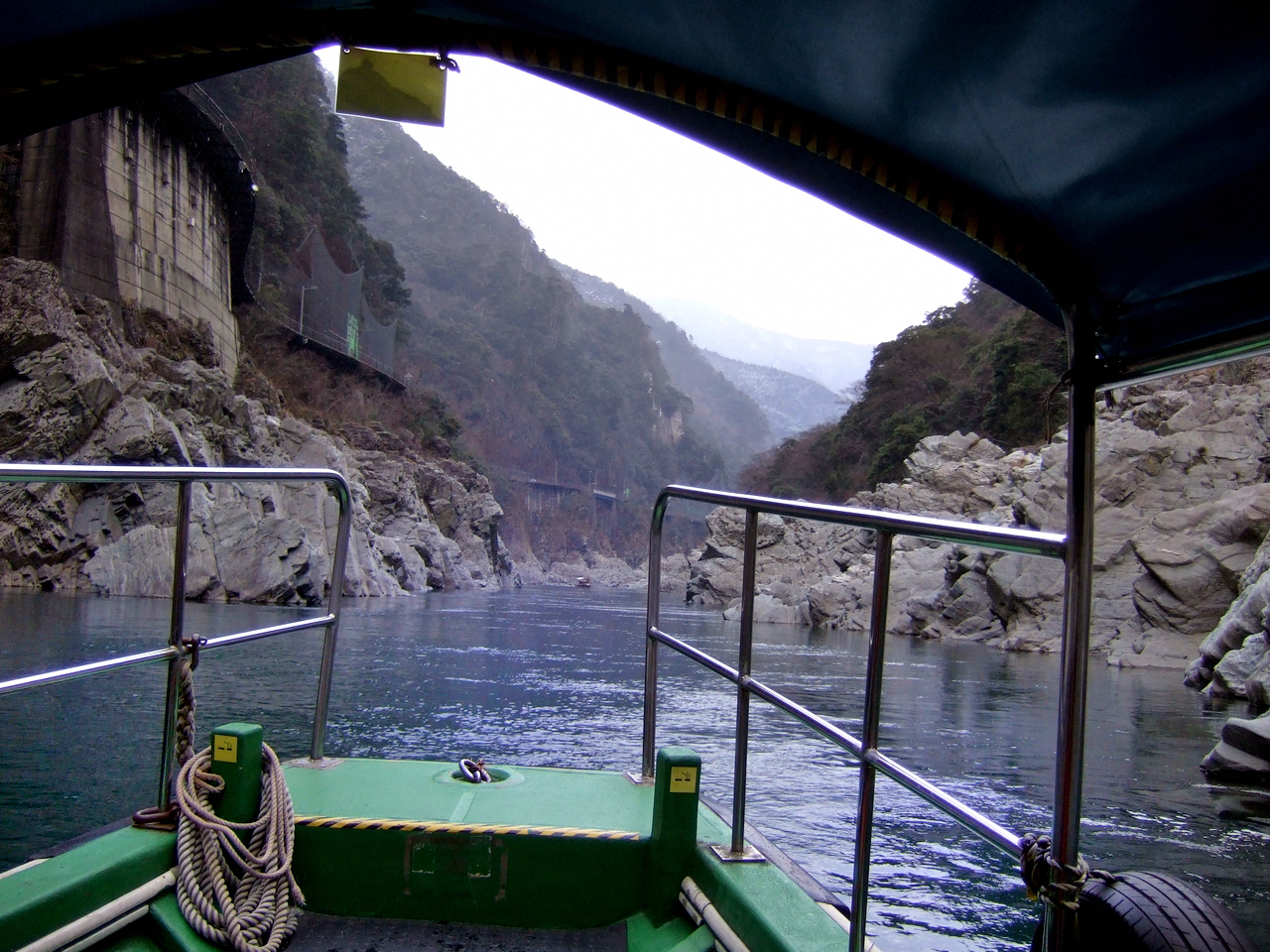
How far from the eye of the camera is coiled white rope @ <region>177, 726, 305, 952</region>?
174 cm

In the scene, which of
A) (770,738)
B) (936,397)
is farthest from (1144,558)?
(936,397)

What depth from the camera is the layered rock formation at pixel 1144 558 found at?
11203mm

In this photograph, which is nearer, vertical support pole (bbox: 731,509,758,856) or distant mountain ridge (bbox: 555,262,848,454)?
vertical support pole (bbox: 731,509,758,856)

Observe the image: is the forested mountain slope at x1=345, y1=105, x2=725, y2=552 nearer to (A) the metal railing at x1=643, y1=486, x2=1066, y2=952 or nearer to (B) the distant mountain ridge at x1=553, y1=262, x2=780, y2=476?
(B) the distant mountain ridge at x1=553, y1=262, x2=780, y2=476

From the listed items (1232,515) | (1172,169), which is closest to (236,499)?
(1232,515)

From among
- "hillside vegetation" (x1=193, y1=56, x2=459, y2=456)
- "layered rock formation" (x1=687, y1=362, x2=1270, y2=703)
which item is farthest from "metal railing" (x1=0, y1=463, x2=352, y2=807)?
"hillside vegetation" (x1=193, y1=56, x2=459, y2=456)

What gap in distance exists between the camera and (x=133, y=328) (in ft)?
60.4

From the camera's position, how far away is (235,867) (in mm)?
1881

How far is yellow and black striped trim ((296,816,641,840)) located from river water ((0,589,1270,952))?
173 centimetres

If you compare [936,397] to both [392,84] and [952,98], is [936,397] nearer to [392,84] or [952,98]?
[392,84]

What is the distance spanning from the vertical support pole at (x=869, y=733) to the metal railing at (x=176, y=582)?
115cm

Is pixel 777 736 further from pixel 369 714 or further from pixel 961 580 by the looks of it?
pixel 961 580

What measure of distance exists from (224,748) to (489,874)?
60 cm

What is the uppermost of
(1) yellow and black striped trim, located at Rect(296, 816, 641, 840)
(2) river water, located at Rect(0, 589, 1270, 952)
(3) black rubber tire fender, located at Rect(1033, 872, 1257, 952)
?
(3) black rubber tire fender, located at Rect(1033, 872, 1257, 952)
